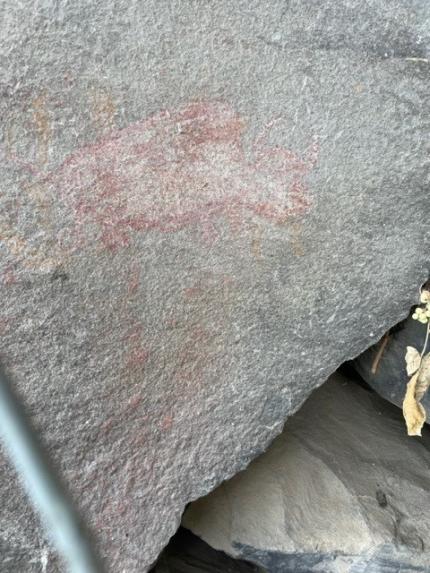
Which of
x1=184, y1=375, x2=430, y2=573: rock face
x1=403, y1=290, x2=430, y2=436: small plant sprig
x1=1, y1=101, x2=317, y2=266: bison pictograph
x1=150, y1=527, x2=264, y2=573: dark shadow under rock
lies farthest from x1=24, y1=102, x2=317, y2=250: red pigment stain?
x1=150, y1=527, x2=264, y2=573: dark shadow under rock

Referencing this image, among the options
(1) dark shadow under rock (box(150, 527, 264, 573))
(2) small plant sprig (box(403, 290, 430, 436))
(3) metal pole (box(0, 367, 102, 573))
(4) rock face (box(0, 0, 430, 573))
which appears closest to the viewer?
(3) metal pole (box(0, 367, 102, 573))

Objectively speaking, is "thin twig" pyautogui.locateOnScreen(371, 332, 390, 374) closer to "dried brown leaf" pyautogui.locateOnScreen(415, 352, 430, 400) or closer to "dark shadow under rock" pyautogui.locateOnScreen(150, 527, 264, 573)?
"dried brown leaf" pyautogui.locateOnScreen(415, 352, 430, 400)

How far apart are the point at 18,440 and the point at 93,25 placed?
0.69m

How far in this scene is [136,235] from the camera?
3.45 feet

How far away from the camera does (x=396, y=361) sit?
129 centimetres

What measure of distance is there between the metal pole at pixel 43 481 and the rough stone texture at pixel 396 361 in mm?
843

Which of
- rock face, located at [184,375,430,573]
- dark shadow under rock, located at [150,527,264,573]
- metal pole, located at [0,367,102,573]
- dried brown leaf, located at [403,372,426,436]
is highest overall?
metal pole, located at [0,367,102,573]

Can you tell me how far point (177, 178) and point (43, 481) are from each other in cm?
63

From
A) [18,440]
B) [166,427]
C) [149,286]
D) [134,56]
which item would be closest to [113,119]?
[134,56]

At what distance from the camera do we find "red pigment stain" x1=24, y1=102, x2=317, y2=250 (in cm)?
102

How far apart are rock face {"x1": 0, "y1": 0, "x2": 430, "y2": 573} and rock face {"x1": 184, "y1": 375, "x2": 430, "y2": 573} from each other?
0.53ft

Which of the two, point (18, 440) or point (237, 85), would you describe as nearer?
point (18, 440)

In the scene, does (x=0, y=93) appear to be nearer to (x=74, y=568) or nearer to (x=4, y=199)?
(x=4, y=199)

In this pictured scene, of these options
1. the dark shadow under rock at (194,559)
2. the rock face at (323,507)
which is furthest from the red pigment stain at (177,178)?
the dark shadow under rock at (194,559)
